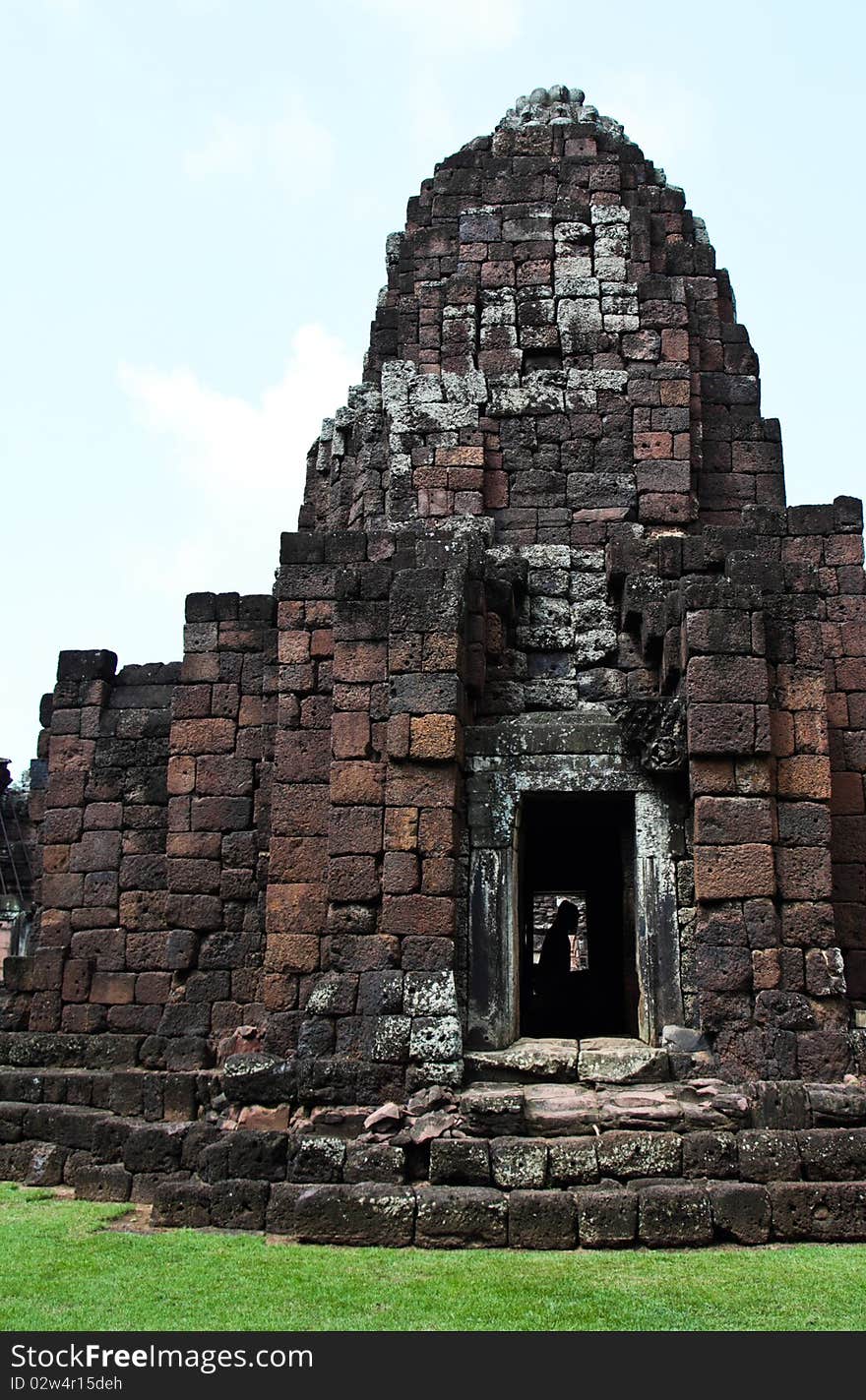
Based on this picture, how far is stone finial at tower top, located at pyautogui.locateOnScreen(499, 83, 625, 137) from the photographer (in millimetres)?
15023

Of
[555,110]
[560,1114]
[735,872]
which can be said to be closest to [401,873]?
[560,1114]

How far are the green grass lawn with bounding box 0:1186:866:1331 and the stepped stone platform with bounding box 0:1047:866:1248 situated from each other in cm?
22

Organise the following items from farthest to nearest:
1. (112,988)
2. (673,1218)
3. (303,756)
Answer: (112,988)
(303,756)
(673,1218)

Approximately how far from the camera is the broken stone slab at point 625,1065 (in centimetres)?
982

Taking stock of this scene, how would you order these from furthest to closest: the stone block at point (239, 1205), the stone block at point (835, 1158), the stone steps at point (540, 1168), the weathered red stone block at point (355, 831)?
the weathered red stone block at point (355, 831) < the stone block at point (239, 1205) < the stone block at point (835, 1158) < the stone steps at point (540, 1168)

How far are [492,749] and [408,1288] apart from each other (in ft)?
16.3

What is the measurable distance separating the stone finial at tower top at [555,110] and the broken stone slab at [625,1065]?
10716 millimetres

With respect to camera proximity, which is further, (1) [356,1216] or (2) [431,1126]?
(2) [431,1126]

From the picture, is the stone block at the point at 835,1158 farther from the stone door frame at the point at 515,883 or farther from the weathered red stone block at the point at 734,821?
the weathered red stone block at the point at 734,821

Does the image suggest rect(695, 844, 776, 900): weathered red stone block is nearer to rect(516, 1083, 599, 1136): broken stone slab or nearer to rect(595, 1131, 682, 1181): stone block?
rect(516, 1083, 599, 1136): broken stone slab

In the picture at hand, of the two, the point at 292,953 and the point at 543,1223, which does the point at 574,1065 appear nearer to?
the point at 543,1223

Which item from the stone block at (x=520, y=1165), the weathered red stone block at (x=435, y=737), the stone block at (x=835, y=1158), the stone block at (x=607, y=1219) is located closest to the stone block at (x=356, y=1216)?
the stone block at (x=520, y=1165)

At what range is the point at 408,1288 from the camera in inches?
285
